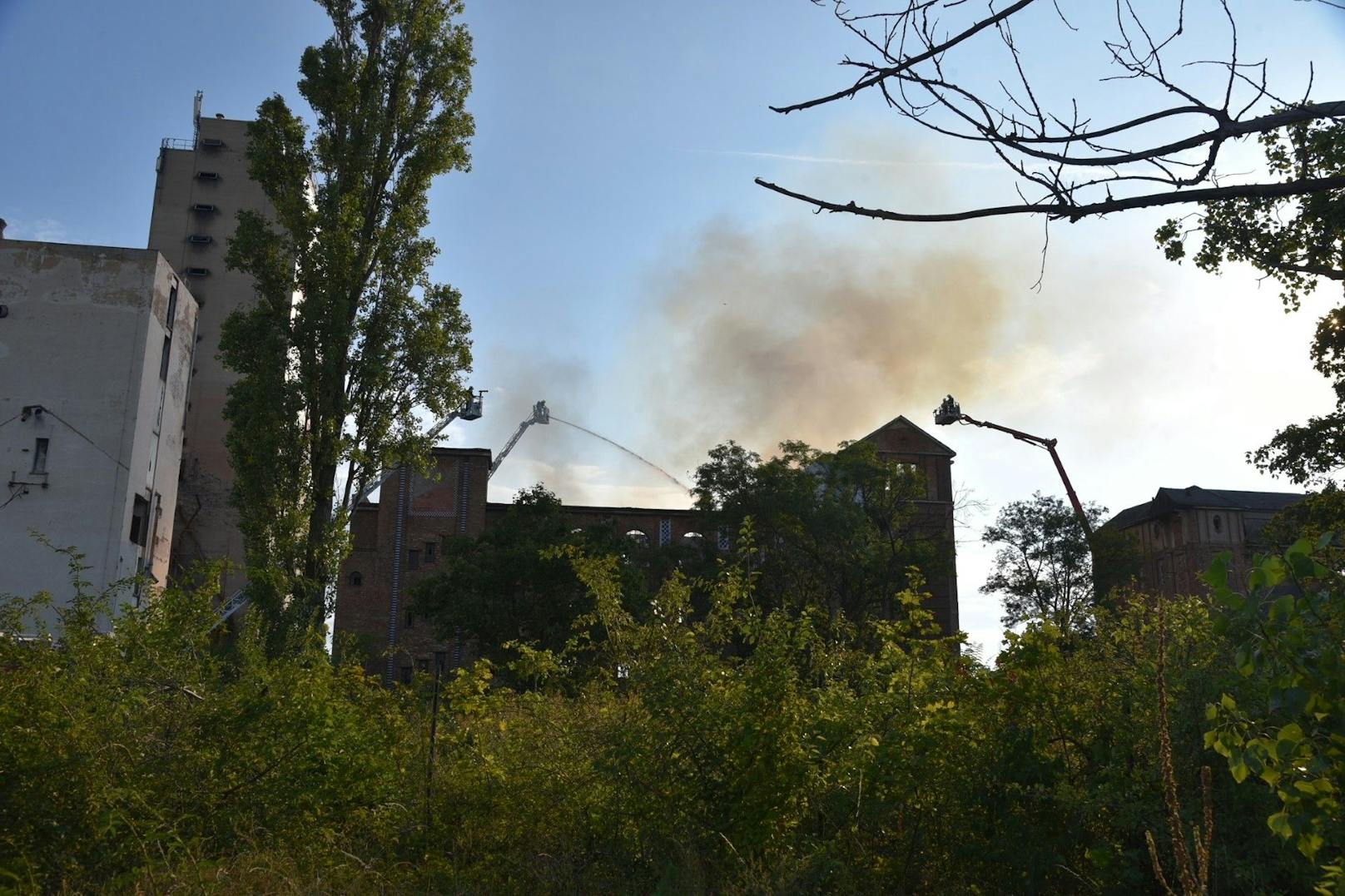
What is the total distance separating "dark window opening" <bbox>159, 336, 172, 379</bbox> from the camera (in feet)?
104

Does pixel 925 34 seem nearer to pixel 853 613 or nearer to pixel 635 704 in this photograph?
pixel 635 704

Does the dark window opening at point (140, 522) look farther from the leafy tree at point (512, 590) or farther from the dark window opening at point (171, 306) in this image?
the leafy tree at point (512, 590)

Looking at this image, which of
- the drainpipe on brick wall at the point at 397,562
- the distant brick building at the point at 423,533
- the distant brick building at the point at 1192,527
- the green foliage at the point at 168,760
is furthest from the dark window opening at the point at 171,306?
the distant brick building at the point at 1192,527

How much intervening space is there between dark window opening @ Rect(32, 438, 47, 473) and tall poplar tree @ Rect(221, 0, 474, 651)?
41.8 feet

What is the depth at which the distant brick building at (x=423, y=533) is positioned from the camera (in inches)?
1998

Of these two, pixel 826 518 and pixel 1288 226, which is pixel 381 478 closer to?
pixel 1288 226

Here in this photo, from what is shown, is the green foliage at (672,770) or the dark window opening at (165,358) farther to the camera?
the dark window opening at (165,358)

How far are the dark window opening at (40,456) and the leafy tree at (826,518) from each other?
22134 mm

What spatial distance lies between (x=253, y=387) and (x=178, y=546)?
3030 cm

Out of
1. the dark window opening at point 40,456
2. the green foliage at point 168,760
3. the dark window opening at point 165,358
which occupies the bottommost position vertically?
the green foliage at point 168,760

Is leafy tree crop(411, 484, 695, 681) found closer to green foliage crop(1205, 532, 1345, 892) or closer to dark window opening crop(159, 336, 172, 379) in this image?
dark window opening crop(159, 336, 172, 379)

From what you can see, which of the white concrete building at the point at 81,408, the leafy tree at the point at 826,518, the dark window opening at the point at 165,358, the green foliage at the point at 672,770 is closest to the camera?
the green foliage at the point at 672,770

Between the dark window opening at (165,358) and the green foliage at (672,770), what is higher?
the dark window opening at (165,358)

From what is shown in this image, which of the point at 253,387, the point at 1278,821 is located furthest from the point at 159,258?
the point at 1278,821
